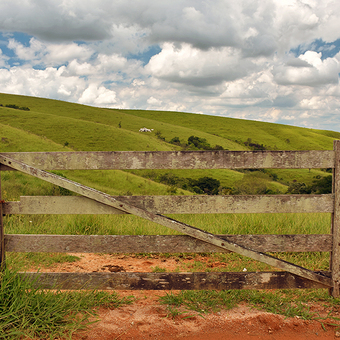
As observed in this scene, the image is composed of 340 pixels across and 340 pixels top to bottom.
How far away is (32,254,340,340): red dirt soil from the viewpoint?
3230 mm

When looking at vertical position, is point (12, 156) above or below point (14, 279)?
above

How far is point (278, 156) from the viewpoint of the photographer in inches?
149

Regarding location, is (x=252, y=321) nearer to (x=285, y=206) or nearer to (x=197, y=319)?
(x=197, y=319)

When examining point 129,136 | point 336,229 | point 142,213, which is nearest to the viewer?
point 142,213

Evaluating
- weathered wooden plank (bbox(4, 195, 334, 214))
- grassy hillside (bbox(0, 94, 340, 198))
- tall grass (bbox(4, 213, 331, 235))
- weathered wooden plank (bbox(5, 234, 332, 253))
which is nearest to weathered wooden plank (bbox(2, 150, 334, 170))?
weathered wooden plank (bbox(4, 195, 334, 214))

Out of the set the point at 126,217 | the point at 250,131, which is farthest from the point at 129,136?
the point at 250,131

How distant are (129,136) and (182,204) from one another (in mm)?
48135

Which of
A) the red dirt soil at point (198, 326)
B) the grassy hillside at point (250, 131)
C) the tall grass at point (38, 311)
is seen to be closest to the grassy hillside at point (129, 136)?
the grassy hillside at point (250, 131)

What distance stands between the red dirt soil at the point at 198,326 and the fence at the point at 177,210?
1.06 feet

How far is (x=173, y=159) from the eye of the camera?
147 inches

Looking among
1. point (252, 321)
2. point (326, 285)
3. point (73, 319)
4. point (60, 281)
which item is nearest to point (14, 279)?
point (60, 281)

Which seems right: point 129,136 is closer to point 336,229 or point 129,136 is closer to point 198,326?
point 336,229

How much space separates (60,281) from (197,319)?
1.88 meters

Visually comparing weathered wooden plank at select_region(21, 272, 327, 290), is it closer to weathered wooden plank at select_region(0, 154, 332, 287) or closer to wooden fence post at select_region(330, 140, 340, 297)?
weathered wooden plank at select_region(0, 154, 332, 287)
